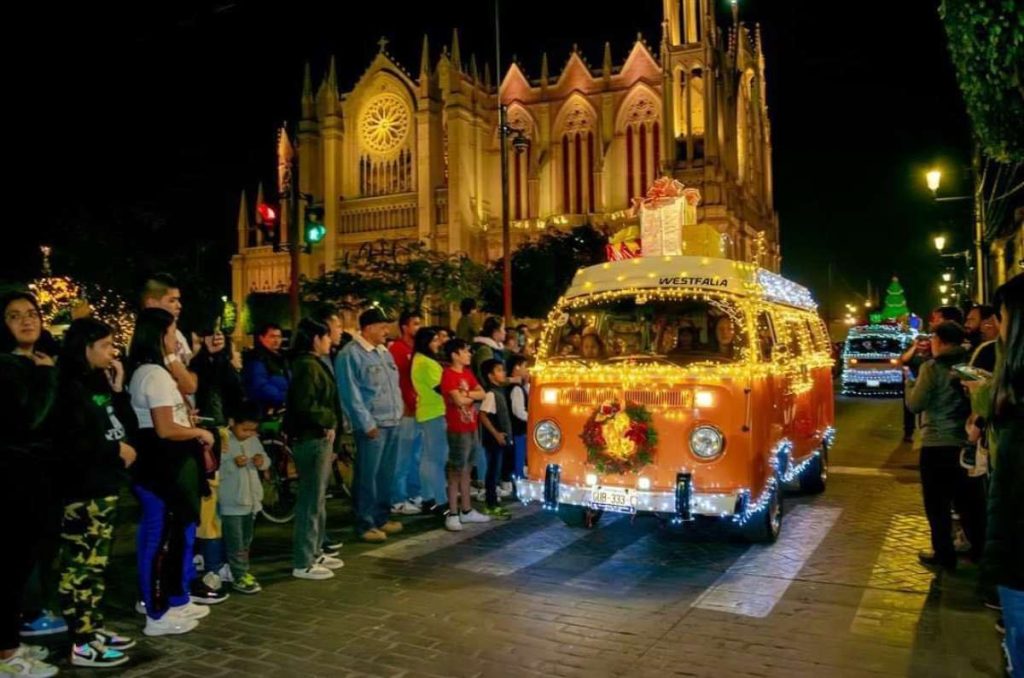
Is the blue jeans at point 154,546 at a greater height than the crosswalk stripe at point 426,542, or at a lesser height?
greater

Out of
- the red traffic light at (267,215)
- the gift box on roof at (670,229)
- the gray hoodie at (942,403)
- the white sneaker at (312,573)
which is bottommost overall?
the white sneaker at (312,573)

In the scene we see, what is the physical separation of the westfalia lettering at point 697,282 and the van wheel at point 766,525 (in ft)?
6.40

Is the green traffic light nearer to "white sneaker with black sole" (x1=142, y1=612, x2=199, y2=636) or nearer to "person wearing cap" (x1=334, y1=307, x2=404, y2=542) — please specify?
"person wearing cap" (x1=334, y1=307, x2=404, y2=542)

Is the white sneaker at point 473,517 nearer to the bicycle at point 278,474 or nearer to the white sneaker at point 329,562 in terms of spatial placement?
the bicycle at point 278,474

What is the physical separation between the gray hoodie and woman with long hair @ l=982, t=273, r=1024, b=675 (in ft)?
11.6

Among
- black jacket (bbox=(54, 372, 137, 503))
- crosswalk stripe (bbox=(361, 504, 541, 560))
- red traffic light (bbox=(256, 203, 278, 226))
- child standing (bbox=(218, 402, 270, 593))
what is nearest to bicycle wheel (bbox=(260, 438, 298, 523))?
crosswalk stripe (bbox=(361, 504, 541, 560))

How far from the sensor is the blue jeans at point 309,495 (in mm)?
6496

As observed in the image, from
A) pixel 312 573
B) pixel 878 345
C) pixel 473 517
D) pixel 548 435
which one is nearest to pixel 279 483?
pixel 473 517

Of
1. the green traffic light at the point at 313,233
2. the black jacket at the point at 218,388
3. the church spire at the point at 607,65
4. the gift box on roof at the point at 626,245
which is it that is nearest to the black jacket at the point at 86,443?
the black jacket at the point at 218,388

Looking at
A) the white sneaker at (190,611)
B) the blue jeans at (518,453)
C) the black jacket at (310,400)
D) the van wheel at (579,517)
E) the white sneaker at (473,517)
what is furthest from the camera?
the blue jeans at (518,453)

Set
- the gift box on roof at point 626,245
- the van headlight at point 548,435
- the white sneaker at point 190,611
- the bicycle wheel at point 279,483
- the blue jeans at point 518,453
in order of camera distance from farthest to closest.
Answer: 1. the gift box on roof at point 626,245
2. the blue jeans at point 518,453
3. the bicycle wheel at point 279,483
4. the van headlight at point 548,435
5. the white sneaker at point 190,611

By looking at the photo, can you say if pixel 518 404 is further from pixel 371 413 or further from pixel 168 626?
pixel 168 626

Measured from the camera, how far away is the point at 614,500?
6809 millimetres

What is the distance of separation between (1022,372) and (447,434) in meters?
5.96
